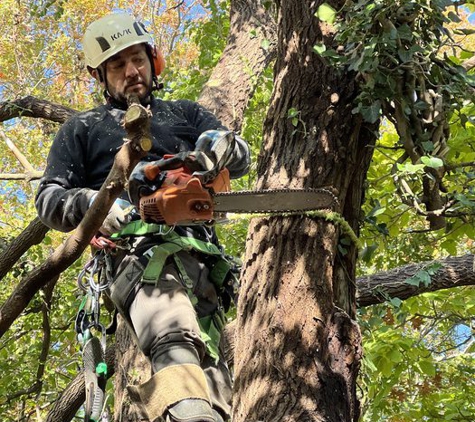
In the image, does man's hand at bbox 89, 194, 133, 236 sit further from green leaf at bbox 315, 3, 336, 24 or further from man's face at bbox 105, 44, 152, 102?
green leaf at bbox 315, 3, 336, 24

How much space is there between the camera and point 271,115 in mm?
2971

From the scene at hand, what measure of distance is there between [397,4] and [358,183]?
2.17 ft

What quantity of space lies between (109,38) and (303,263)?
1.12 m

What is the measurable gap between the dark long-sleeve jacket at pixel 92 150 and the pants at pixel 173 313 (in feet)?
0.95

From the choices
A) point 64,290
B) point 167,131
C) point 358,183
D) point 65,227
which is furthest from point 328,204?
point 64,290

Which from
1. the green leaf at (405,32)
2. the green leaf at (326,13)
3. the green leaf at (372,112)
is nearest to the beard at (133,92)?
the green leaf at (326,13)

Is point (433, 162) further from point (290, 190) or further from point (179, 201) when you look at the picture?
point (179, 201)

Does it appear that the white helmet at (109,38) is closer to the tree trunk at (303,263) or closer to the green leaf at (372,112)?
the tree trunk at (303,263)

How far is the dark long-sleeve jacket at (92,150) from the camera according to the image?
8.59 feet

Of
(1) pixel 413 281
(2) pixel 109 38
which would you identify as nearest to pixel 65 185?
(2) pixel 109 38

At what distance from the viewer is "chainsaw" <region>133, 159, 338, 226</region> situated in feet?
7.82

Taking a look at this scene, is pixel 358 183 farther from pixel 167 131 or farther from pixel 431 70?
pixel 167 131

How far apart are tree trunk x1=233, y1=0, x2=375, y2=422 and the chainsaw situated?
0.26 ft

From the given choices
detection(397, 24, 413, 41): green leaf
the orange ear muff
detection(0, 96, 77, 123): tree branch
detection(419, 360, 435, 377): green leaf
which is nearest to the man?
the orange ear muff
